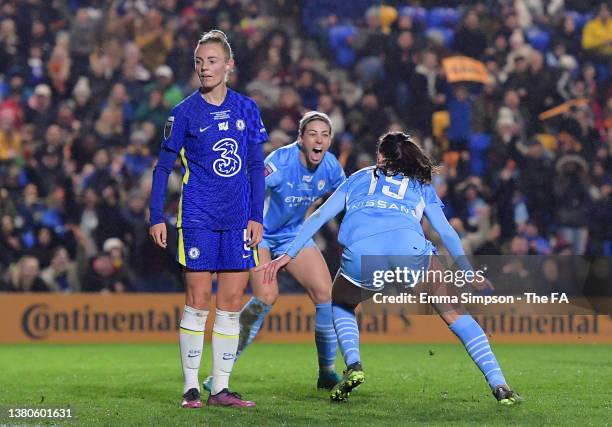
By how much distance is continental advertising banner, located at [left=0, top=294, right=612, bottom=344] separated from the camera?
1334 cm

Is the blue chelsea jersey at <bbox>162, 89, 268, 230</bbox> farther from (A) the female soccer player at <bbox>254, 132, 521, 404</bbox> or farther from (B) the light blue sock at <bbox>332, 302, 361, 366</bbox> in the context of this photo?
A: (B) the light blue sock at <bbox>332, 302, 361, 366</bbox>

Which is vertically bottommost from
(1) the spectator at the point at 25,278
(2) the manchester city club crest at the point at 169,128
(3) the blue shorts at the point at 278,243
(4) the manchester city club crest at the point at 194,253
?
(1) the spectator at the point at 25,278

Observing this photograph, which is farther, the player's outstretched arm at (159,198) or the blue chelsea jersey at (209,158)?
the blue chelsea jersey at (209,158)

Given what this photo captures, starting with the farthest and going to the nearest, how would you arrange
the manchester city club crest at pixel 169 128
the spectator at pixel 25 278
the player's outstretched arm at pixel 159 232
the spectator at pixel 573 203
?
the spectator at pixel 573 203
the spectator at pixel 25 278
the manchester city club crest at pixel 169 128
the player's outstretched arm at pixel 159 232

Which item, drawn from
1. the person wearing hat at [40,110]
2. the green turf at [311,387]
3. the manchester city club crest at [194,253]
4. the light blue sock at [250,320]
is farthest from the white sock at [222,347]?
the person wearing hat at [40,110]

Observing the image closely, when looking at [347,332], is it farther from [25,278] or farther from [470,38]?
[470,38]

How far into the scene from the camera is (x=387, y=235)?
6.94m

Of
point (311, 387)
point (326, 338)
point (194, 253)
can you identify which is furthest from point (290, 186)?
point (194, 253)

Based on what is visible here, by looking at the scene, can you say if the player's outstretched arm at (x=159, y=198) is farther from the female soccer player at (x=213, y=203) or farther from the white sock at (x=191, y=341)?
the white sock at (x=191, y=341)

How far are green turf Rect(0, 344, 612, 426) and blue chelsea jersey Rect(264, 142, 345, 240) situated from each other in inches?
45.3

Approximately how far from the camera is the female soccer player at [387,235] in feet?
22.5

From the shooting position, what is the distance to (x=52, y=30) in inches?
634

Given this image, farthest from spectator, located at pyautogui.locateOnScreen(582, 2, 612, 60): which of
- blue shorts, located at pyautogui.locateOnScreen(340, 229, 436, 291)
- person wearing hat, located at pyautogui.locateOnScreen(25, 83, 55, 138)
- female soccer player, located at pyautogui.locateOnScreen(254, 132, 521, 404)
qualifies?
blue shorts, located at pyautogui.locateOnScreen(340, 229, 436, 291)

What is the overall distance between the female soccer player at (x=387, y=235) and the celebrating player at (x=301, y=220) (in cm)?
97
